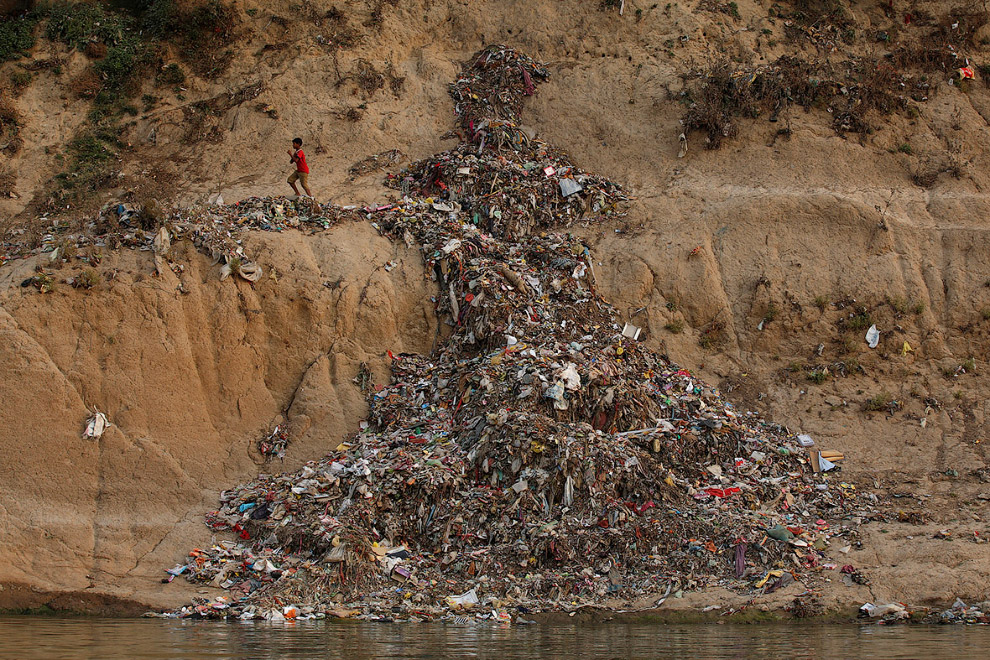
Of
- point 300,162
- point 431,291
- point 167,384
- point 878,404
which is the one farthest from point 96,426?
point 878,404

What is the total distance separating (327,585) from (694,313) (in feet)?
20.3

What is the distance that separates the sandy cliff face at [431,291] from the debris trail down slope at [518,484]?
0.54 meters

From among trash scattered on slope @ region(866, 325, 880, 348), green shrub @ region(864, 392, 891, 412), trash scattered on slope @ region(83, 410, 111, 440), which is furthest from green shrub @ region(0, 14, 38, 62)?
green shrub @ region(864, 392, 891, 412)

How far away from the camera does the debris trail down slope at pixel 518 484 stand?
847cm

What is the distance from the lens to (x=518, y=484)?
908 cm

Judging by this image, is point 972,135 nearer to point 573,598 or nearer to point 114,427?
point 573,598

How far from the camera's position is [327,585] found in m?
8.38

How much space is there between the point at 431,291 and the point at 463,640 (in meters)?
5.25

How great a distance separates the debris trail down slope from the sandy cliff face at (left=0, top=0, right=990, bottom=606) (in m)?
0.54

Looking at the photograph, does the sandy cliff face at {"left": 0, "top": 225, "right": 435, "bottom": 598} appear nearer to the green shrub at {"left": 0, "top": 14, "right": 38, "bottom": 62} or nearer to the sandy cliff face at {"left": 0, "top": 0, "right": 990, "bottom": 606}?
the sandy cliff face at {"left": 0, "top": 0, "right": 990, "bottom": 606}

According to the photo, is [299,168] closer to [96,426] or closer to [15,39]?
[96,426]

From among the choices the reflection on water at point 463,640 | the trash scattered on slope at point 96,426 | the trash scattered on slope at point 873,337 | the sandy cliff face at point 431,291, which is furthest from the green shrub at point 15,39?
the trash scattered on slope at point 873,337

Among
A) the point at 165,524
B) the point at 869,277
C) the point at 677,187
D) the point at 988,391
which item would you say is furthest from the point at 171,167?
the point at 988,391

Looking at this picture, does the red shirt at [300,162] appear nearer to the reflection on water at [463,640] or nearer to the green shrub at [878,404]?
the reflection on water at [463,640]
